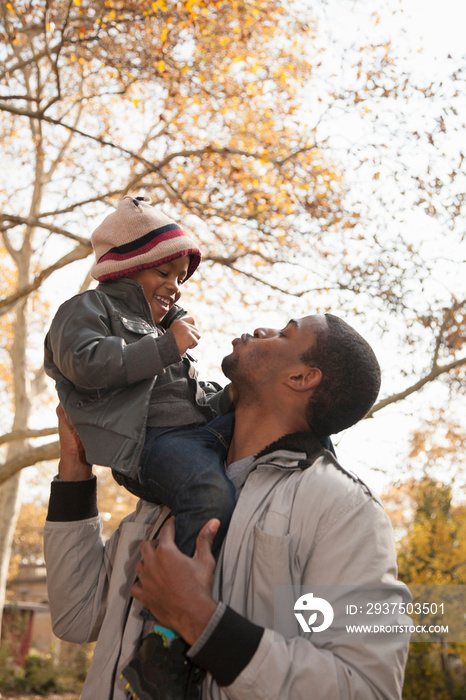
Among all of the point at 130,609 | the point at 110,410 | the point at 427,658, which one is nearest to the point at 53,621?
the point at 130,609

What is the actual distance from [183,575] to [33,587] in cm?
3635

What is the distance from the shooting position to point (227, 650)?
1766 mm

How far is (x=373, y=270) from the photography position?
8430 mm

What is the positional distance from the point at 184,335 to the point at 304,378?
518 millimetres

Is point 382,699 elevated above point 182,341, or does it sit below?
below

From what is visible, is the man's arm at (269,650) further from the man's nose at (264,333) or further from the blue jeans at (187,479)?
the man's nose at (264,333)

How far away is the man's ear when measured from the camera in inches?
98.1

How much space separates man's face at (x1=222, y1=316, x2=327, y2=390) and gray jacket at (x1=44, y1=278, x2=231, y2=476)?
216 millimetres

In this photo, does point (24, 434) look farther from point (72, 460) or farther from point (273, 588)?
point (273, 588)

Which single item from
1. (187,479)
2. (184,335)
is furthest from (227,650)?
(184,335)

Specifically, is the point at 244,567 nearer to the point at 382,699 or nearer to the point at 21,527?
the point at 382,699

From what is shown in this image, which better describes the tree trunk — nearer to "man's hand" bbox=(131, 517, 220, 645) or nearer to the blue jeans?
the blue jeans

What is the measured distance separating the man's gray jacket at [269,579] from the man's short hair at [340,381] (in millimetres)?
140

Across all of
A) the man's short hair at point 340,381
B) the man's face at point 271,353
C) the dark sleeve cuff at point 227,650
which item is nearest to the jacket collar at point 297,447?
the man's short hair at point 340,381
